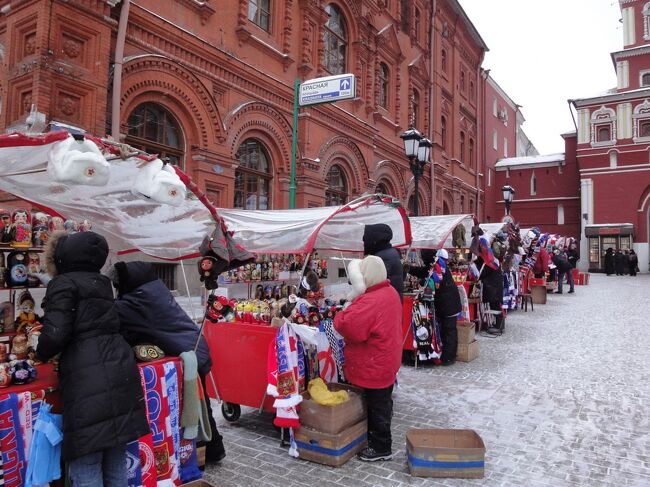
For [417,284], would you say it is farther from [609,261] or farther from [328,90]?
[609,261]

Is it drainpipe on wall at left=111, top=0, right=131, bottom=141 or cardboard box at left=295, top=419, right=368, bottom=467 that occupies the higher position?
drainpipe on wall at left=111, top=0, right=131, bottom=141

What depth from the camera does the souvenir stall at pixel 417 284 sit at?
7492 mm

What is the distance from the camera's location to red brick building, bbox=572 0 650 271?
33.9 m

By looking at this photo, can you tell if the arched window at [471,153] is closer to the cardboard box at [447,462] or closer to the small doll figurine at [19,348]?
the cardboard box at [447,462]

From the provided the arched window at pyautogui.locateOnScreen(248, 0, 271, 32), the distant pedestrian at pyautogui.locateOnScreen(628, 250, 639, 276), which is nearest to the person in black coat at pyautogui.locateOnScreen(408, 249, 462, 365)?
the arched window at pyautogui.locateOnScreen(248, 0, 271, 32)

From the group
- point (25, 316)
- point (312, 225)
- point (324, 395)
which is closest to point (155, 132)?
point (312, 225)

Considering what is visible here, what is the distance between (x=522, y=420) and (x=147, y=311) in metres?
4.00

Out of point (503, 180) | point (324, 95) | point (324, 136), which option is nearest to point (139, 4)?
point (324, 95)

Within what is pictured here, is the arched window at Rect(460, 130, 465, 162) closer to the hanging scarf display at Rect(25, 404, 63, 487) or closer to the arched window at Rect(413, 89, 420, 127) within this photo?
the arched window at Rect(413, 89, 420, 127)

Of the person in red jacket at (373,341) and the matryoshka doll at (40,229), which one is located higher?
the matryoshka doll at (40,229)

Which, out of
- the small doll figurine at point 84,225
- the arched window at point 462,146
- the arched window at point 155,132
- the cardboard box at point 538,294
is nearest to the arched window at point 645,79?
the arched window at point 462,146

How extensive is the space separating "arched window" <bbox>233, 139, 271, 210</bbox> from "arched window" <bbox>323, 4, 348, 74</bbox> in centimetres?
449

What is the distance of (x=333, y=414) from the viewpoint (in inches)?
162

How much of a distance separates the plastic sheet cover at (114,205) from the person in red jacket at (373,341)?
1630 millimetres
